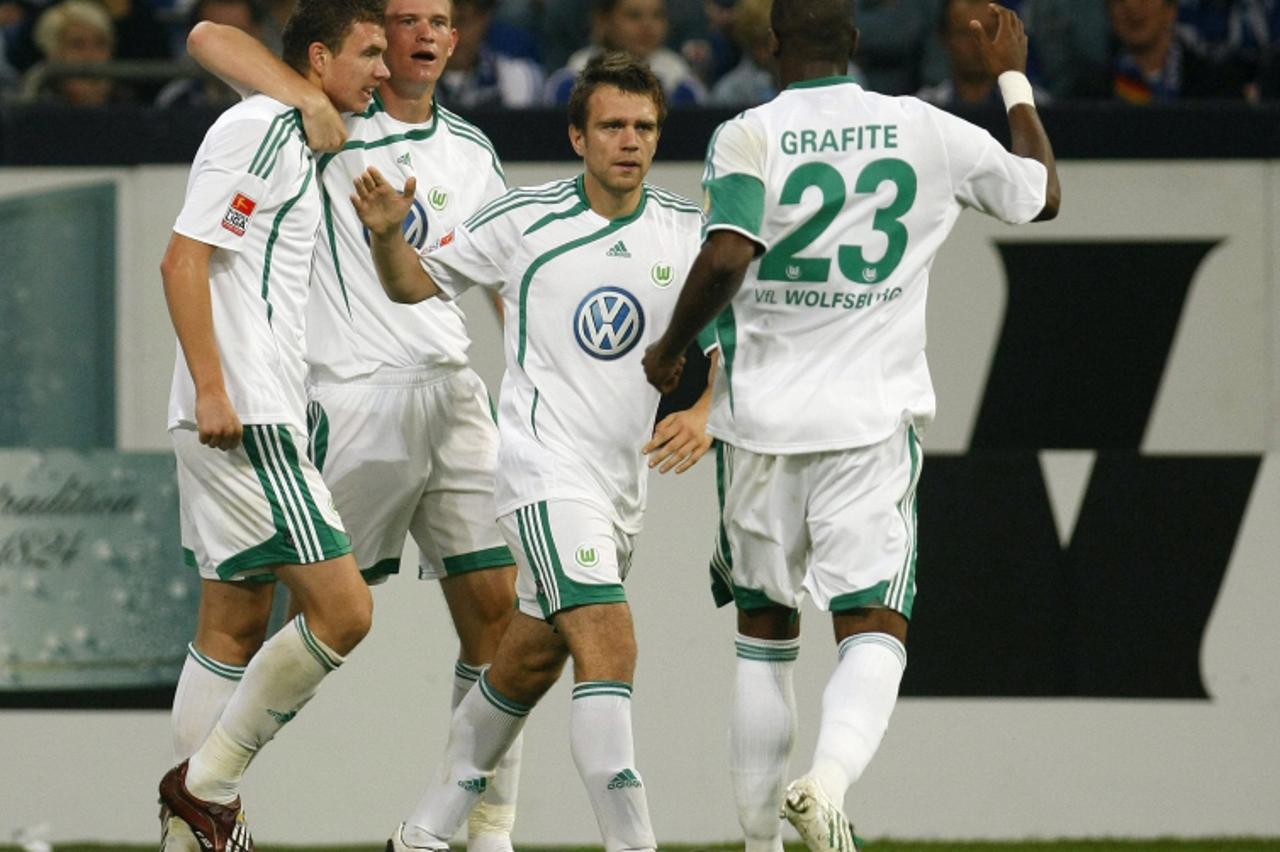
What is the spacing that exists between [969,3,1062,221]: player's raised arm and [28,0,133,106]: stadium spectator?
4.81 metres

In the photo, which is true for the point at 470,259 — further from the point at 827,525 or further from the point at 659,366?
the point at 827,525

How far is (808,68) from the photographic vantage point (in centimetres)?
499

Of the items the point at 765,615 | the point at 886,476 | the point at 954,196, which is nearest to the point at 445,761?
the point at 765,615

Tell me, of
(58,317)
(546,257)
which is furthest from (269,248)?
(58,317)

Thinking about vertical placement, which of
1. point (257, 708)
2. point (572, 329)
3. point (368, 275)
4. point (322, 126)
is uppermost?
point (322, 126)

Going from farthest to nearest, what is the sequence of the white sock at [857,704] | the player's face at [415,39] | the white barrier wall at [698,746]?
the white barrier wall at [698,746] < the player's face at [415,39] < the white sock at [857,704]

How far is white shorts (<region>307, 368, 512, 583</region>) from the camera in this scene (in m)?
5.82

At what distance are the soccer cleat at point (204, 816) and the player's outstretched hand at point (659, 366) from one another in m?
1.58

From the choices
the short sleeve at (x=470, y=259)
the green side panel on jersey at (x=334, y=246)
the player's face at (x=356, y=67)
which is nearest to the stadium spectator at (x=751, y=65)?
the green side panel on jersey at (x=334, y=246)

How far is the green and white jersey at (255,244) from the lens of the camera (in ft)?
17.2

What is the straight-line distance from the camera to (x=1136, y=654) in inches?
266

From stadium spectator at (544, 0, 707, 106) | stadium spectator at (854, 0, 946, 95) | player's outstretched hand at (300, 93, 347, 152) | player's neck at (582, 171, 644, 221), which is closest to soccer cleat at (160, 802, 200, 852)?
player's outstretched hand at (300, 93, 347, 152)

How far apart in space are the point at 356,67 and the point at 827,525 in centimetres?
180

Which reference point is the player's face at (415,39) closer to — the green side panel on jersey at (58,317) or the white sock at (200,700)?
the white sock at (200,700)
